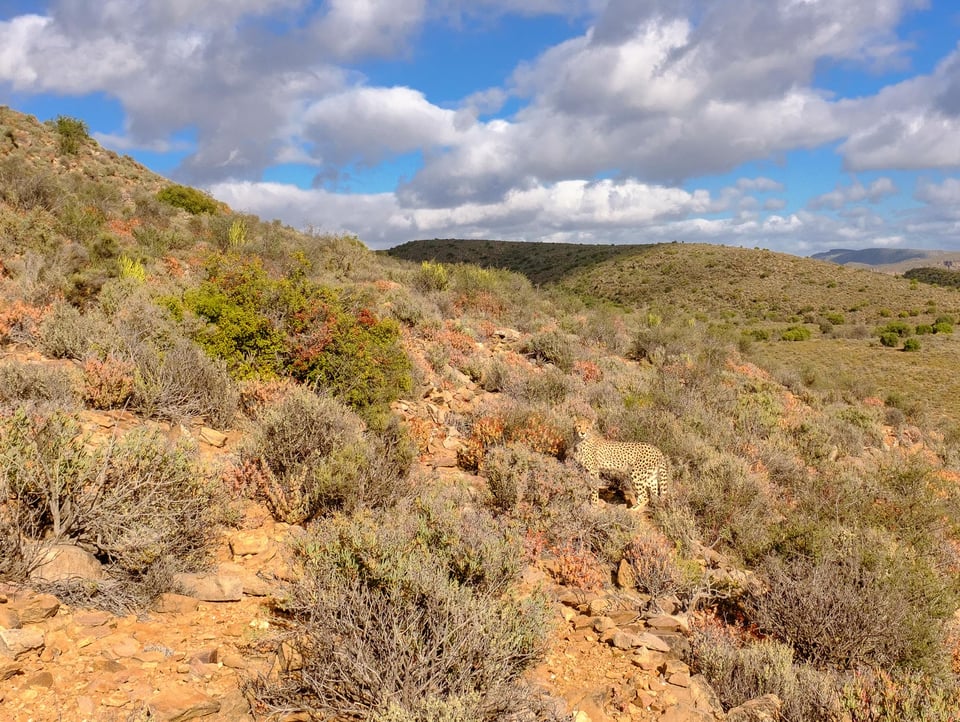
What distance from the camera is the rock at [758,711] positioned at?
317 centimetres

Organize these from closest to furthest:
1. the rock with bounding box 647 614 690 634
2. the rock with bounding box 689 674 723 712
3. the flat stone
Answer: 1. the flat stone
2. the rock with bounding box 689 674 723 712
3. the rock with bounding box 647 614 690 634

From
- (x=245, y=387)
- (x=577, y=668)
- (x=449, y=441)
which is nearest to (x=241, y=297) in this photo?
(x=245, y=387)

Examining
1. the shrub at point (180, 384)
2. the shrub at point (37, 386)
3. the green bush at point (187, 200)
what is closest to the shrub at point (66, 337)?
the shrub at point (180, 384)

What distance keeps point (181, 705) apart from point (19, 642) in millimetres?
923

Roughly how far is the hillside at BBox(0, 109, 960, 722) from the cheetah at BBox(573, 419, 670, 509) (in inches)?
1.5

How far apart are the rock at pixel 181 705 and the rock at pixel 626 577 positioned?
3341mm

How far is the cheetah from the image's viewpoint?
6461 millimetres

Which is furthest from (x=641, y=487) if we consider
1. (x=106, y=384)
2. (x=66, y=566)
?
(x=106, y=384)

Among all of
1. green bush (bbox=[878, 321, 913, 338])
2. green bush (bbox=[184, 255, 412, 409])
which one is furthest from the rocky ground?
green bush (bbox=[878, 321, 913, 338])

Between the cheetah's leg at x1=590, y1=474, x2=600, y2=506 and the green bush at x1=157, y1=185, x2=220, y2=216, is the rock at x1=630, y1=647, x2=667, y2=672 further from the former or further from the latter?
the green bush at x1=157, y1=185, x2=220, y2=216

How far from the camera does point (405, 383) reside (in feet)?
26.3

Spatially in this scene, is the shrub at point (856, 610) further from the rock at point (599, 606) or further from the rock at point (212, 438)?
the rock at point (212, 438)

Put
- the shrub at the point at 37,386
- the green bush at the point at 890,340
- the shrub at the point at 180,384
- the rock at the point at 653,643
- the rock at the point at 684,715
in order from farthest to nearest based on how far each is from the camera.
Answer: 1. the green bush at the point at 890,340
2. the shrub at the point at 180,384
3. the shrub at the point at 37,386
4. the rock at the point at 653,643
5. the rock at the point at 684,715

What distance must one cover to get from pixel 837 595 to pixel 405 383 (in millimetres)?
5785
